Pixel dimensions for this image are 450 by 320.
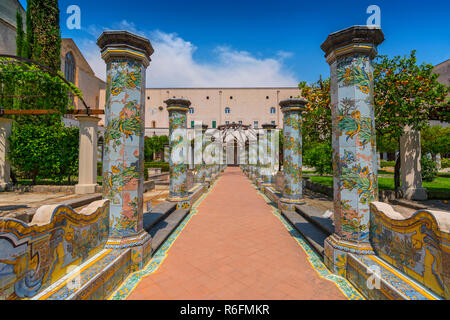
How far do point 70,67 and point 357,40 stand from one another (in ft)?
114

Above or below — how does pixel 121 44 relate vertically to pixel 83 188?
above

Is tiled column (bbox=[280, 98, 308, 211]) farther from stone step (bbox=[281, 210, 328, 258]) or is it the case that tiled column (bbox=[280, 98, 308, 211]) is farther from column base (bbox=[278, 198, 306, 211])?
stone step (bbox=[281, 210, 328, 258])

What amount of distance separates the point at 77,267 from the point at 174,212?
170 inches

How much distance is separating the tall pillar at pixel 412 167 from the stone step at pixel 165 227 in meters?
9.37

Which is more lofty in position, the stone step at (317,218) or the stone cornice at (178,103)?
the stone cornice at (178,103)

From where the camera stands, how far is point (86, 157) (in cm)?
990

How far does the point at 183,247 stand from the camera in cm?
438

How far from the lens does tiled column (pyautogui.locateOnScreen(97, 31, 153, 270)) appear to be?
3.42 meters

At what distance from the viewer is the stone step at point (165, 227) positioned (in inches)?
174

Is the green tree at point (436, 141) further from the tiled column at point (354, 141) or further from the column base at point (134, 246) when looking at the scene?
the column base at point (134, 246)

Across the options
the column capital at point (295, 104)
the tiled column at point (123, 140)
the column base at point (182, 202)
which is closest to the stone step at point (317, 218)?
the column capital at point (295, 104)

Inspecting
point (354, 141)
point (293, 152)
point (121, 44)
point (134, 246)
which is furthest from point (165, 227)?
point (293, 152)

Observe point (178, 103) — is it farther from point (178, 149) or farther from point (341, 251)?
point (341, 251)
